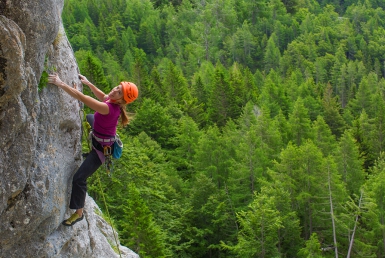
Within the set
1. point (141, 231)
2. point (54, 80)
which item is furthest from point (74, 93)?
point (141, 231)

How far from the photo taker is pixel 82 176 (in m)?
8.26

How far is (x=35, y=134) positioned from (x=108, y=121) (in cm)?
154

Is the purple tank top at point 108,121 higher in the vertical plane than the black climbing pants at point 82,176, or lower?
higher

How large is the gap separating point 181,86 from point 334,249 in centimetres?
3191

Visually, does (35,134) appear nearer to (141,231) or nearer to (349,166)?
(141,231)

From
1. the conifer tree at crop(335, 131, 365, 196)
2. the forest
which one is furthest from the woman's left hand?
the conifer tree at crop(335, 131, 365, 196)

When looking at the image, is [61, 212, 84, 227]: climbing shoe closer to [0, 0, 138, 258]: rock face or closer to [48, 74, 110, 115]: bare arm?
[0, 0, 138, 258]: rock face

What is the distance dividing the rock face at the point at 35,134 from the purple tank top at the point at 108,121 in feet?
1.27

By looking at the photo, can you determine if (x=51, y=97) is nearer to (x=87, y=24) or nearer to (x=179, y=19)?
(x=87, y=24)

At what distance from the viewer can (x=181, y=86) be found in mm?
58094

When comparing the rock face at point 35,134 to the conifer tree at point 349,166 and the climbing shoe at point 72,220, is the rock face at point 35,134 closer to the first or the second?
the climbing shoe at point 72,220

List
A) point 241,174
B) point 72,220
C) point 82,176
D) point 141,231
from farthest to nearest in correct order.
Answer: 1. point 241,174
2. point 141,231
3. point 72,220
4. point 82,176

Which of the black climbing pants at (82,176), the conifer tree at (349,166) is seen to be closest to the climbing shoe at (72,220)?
the black climbing pants at (82,176)

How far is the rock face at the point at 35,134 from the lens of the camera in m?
5.96
